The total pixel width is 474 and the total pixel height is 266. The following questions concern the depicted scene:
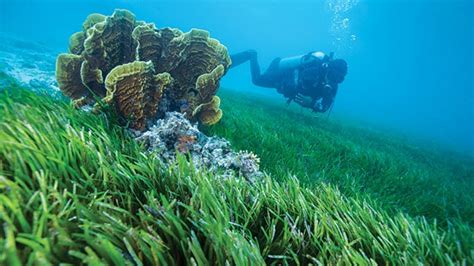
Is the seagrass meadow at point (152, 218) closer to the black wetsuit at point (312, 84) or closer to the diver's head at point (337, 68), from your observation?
the black wetsuit at point (312, 84)

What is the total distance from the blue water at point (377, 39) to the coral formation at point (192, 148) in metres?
33.4

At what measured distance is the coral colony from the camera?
9.81 feet

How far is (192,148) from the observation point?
306 cm

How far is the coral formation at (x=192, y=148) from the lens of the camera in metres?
2.91

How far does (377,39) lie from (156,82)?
122m

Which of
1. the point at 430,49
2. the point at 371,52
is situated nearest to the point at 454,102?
the point at 371,52

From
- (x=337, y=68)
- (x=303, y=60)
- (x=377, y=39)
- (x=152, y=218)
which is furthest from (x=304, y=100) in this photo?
(x=377, y=39)

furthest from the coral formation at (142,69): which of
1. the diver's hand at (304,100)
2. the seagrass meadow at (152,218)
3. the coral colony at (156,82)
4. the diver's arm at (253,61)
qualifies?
the diver's arm at (253,61)

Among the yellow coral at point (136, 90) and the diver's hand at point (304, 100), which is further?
the diver's hand at point (304, 100)

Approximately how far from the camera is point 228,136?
14.1 ft

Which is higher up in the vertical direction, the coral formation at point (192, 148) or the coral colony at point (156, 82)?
the coral colony at point (156, 82)

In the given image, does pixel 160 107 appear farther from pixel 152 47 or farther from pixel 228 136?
pixel 228 136

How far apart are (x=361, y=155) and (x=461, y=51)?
103828mm

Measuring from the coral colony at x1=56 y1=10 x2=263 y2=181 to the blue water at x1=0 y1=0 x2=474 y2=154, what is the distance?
32.6 metres
